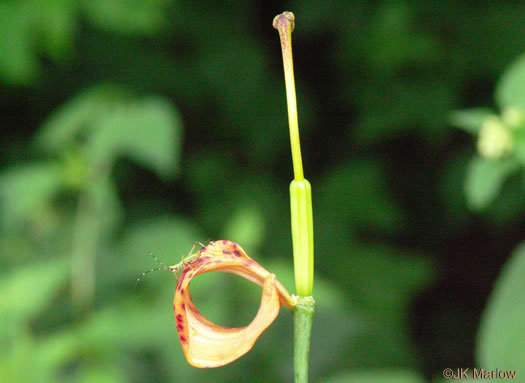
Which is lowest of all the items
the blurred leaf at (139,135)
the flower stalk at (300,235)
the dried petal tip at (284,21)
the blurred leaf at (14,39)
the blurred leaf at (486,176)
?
the flower stalk at (300,235)

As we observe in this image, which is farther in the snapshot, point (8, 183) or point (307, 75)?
point (307, 75)

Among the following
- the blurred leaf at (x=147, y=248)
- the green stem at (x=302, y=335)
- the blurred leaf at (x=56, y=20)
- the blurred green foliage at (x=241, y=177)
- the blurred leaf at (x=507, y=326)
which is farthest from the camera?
the blurred leaf at (x=56, y=20)

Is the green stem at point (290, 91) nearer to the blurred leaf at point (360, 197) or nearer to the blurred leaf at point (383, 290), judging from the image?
the blurred leaf at point (383, 290)

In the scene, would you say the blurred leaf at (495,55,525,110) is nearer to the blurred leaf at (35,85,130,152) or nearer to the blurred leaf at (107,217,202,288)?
the blurred leaf at (107,217,202,288)

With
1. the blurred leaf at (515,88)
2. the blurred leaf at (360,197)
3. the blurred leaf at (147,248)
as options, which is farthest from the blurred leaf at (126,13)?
the blurred leaf at (515,88)

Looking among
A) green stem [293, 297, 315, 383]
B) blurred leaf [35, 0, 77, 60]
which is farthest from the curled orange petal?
blurred leaf [35, 0, 77, 60]

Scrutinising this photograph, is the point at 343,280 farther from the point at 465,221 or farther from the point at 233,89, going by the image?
the point at 233,89

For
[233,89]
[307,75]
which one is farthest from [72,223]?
[307,75]

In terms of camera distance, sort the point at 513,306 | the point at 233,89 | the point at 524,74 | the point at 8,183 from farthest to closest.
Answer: the point at 233,89 → the point at 8,183 → the point at 524,74 → the point at 513,306
